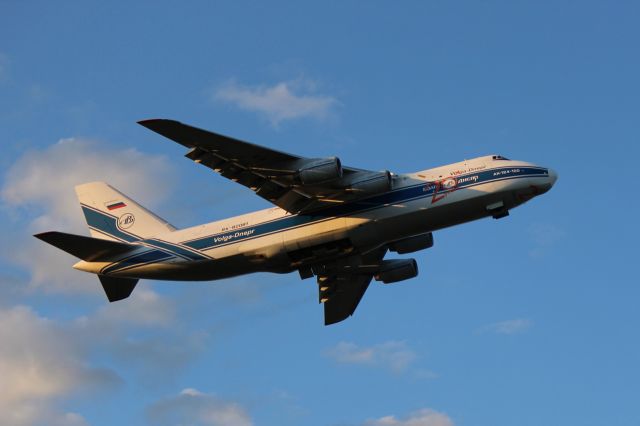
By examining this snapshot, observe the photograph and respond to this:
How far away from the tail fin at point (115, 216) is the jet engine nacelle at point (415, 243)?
29.4ft

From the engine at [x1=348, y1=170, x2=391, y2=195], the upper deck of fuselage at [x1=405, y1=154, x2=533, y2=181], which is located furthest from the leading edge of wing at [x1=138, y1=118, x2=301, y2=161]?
the upper deck of fuselage at [x1=405, y1=154, x2=533, y2=181]

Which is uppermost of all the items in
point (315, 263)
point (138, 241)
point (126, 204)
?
point (126, 204)

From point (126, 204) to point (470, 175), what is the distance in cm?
1430

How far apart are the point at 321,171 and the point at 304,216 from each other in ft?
9.43

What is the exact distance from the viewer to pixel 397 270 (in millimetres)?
38688

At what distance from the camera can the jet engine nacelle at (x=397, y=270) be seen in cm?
3866

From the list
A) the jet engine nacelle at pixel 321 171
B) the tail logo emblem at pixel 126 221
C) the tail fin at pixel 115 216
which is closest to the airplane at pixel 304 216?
the jet engine nacelle at pixel 321 171

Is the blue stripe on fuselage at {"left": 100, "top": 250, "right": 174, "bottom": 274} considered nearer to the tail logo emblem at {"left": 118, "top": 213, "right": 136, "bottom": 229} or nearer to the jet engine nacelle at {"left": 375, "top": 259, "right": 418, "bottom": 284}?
the tail logo emblem at {"left": 118, "top": 213, "right": 136, "bottom": 229}

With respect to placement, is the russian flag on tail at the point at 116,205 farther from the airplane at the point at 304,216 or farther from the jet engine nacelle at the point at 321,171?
the jet engine nacelle at the point at 321,171

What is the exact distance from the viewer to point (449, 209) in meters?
32.9

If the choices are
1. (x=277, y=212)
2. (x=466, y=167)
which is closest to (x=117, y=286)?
(x=277, y=212)

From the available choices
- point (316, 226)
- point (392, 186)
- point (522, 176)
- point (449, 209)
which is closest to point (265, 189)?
point (316, 226)

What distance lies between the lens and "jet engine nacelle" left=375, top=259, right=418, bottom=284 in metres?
38.7

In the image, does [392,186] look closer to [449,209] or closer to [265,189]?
[449,209]
